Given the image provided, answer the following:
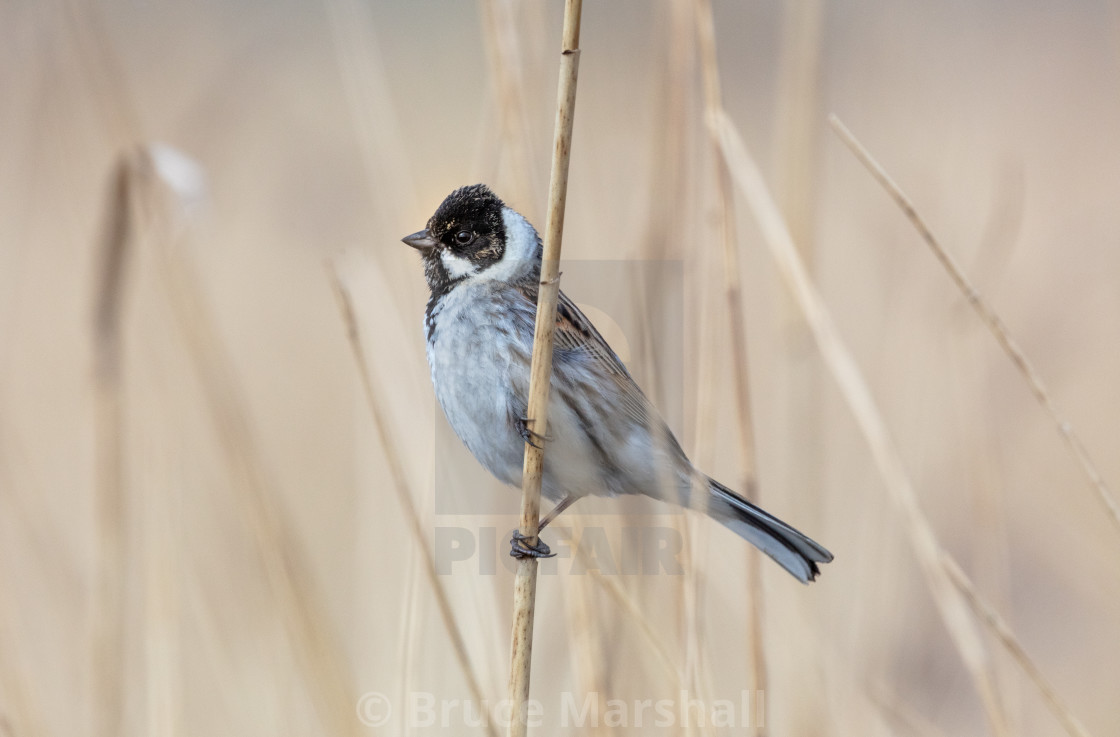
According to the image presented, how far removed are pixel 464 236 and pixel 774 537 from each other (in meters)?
1.09

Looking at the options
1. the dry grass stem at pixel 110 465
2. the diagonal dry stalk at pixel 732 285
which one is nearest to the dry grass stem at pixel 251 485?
the dry grass stem at pixel 110 465

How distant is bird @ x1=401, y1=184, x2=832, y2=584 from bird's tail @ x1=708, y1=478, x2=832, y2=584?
24 millimetres

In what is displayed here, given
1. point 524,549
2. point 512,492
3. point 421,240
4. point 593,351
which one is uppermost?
point 421,240

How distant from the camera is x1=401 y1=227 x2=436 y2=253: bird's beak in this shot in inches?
89.0

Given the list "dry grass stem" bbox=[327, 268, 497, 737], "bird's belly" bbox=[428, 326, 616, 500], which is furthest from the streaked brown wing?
"dry grass stem" bbox=[327, 268, 497, 737]

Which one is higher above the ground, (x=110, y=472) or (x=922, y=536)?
(x=110, y=472)

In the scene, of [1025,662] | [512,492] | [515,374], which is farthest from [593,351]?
[1025,662]

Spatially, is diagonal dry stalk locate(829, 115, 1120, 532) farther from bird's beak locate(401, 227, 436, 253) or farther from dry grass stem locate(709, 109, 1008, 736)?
bird's beak locate(401, 227, 436, 253)

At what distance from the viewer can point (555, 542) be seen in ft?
7.75

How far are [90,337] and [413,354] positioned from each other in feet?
2.36

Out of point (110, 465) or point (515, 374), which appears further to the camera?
point (515, 374)

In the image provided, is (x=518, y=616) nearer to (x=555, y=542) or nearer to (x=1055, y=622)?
(x=555, y=542)

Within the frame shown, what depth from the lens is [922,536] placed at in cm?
161

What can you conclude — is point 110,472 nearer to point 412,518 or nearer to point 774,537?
point 412,518
